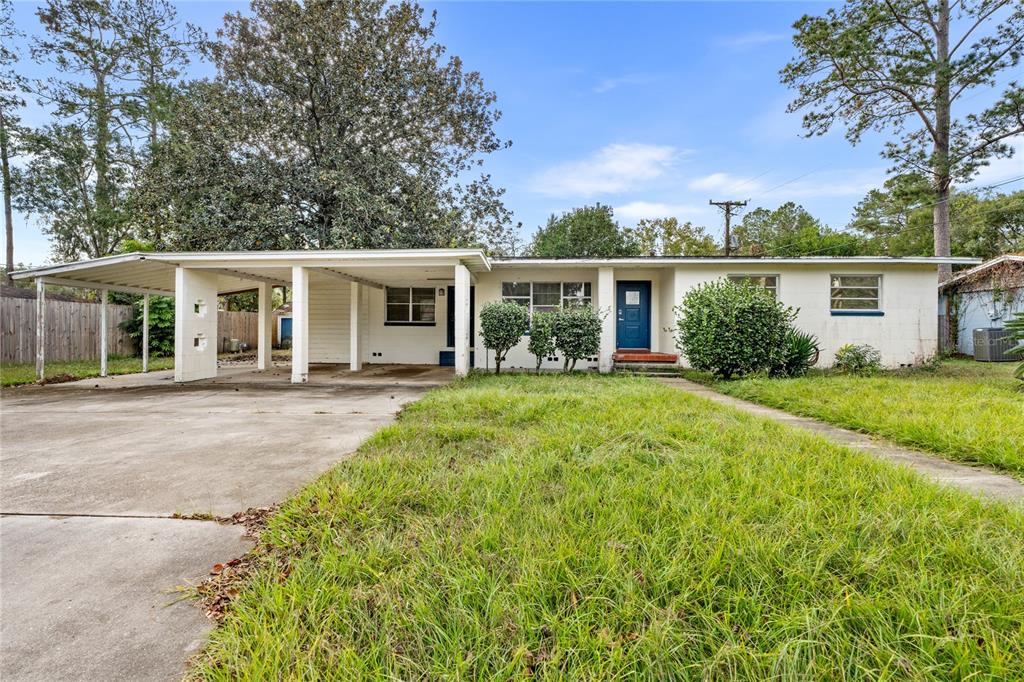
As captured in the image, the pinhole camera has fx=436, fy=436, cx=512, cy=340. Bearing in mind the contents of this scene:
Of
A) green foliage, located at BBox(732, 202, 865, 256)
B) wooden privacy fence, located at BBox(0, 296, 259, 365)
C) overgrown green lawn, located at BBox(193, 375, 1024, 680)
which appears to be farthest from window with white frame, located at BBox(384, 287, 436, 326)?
green foliage, located at BBox(732, 202, 865, 256)

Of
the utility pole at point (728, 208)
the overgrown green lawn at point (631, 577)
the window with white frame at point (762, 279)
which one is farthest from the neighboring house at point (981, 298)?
the overgrown green lawn at point (631, 577)

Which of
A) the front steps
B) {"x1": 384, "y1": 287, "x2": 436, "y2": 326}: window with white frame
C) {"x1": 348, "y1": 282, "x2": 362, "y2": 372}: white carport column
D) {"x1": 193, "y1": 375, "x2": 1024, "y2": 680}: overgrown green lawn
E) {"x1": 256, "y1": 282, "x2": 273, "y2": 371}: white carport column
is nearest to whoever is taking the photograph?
{"x1": 193, "y1": 375, "x2": 1024, "y2": 680}: overgrown green lawn

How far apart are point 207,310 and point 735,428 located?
32.9 feet

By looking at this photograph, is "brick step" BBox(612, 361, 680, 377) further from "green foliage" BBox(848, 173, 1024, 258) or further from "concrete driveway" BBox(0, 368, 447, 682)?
"green foliage" BBox(848, 173, 1024, 258)

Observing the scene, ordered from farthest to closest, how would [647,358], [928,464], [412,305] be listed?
[412,305] → [647,358] → [928,464]

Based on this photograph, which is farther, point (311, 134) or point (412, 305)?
point (311, 134)

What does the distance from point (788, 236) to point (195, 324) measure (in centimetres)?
3818

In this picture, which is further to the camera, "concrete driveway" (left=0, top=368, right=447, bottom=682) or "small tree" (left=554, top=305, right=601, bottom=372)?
"small tree" (left=554, top=305, right=601, bottom=372)

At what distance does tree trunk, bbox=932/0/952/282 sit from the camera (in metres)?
14.2

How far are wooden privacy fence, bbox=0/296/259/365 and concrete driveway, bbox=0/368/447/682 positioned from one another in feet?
25.1

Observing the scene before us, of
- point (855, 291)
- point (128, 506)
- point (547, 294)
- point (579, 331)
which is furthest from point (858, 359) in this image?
point (128, 506)

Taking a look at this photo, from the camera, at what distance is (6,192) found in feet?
47.8

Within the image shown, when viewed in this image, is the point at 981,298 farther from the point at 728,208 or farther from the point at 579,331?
the point at 579,331

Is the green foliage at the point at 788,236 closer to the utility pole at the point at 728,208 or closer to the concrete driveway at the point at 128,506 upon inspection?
the utility pole at the point at 728,208
